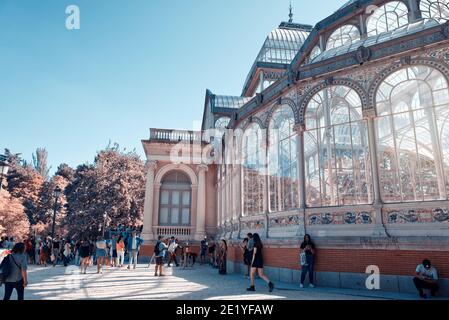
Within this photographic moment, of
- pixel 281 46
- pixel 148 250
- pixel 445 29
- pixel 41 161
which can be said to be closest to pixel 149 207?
pixel 148 250

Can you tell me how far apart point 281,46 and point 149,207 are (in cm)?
1420

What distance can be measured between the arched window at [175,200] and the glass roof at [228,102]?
18.8 ft

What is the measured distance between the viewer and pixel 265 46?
878 inches

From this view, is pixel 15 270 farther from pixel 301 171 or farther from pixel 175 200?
pixel 175 200

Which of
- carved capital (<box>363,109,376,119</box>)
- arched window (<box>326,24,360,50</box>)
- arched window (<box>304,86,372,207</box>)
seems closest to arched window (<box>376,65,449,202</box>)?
carved capital (<box>363,109,376,119</box>)

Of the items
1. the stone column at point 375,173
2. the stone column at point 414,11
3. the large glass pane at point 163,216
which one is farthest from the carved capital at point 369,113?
the large glass pane at point 163,216

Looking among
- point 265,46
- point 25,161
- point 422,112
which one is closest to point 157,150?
point 265,46

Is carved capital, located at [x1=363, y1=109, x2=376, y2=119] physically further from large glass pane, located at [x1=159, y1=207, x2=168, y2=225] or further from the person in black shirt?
large glass pane, located at [x1=159, y1=207, x2=168, y2=225]

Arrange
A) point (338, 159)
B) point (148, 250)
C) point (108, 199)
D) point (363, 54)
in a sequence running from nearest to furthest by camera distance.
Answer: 1. point (363, 54)
2. point (338, 159)
3. point (148, 250)
4. point (108, 199)

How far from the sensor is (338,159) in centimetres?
1101

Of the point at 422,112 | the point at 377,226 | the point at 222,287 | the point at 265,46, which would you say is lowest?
the point at 222,287

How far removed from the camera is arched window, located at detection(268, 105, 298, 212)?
1166 centimetres
